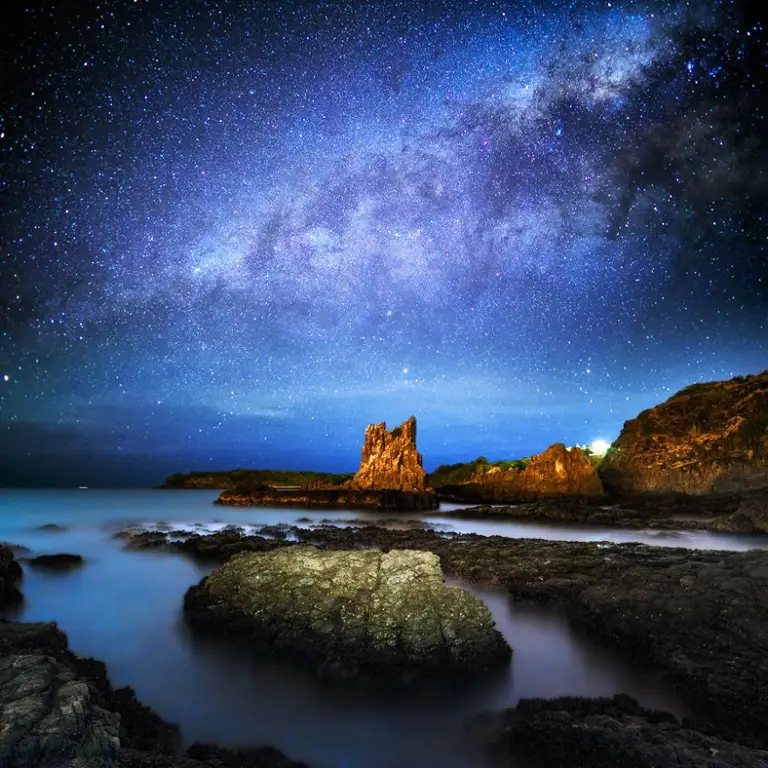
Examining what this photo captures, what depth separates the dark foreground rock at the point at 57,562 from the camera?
79.0 feet

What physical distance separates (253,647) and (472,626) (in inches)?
215

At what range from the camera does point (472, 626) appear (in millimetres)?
11281

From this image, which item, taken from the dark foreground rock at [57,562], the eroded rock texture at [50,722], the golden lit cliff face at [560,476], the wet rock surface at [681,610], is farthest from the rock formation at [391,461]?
the eroded rock texture at [50,722]

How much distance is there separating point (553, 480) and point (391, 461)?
30.1m

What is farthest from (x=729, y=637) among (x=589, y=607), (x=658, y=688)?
(x=589, y=607)

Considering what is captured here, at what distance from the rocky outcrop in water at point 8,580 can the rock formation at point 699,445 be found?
76.7m

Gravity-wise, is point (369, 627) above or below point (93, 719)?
below

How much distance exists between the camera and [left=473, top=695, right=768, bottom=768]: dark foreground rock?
605 cm

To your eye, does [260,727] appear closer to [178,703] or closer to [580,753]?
[178,703]

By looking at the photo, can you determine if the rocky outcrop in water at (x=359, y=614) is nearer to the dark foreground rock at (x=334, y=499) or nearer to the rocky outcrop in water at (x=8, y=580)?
the rocky outcrop in water at (x=8, y=580)

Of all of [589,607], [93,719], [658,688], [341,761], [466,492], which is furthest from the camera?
[466,492]

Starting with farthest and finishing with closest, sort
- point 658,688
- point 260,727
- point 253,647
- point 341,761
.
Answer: point 253,647
point 658,688
point 260,727
point 341,761

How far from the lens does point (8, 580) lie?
62.4ft

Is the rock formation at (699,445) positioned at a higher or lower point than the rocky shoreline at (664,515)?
higher
